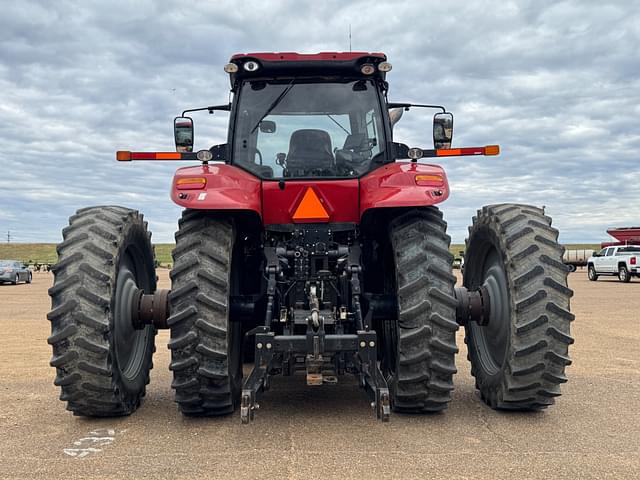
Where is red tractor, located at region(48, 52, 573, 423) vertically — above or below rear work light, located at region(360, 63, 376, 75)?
below

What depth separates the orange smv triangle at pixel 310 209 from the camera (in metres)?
5.61

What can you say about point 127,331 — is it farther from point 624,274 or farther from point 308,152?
point 624,274

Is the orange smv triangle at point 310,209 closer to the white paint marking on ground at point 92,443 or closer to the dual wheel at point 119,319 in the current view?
the dual wheel at point 119,319

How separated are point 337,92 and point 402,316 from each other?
2.39m

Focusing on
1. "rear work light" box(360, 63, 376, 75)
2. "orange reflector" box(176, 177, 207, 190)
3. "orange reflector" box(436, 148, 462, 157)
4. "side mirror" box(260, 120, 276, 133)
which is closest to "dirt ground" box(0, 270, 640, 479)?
"orange reflector" box(176, 177, 207, 190)

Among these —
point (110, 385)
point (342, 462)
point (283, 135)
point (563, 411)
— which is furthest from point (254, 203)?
point (563, 411)

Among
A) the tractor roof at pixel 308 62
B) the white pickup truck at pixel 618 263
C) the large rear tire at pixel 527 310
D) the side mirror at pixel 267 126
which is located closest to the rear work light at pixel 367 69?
the tractor roof at pixel 308 62

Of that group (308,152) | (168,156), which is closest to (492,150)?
(308,152)

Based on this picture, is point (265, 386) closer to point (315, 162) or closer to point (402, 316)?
point (402, 316)

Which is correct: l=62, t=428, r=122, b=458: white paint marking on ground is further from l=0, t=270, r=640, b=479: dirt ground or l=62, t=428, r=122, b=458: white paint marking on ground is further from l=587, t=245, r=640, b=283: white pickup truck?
l=587, t=245, r=640, b=283: white pickup truck

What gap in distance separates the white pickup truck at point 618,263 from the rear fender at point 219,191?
103 feet

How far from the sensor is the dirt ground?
4.15m

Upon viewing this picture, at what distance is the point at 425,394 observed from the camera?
5.17 m

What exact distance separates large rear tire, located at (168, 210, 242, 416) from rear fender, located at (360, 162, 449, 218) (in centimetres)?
125
